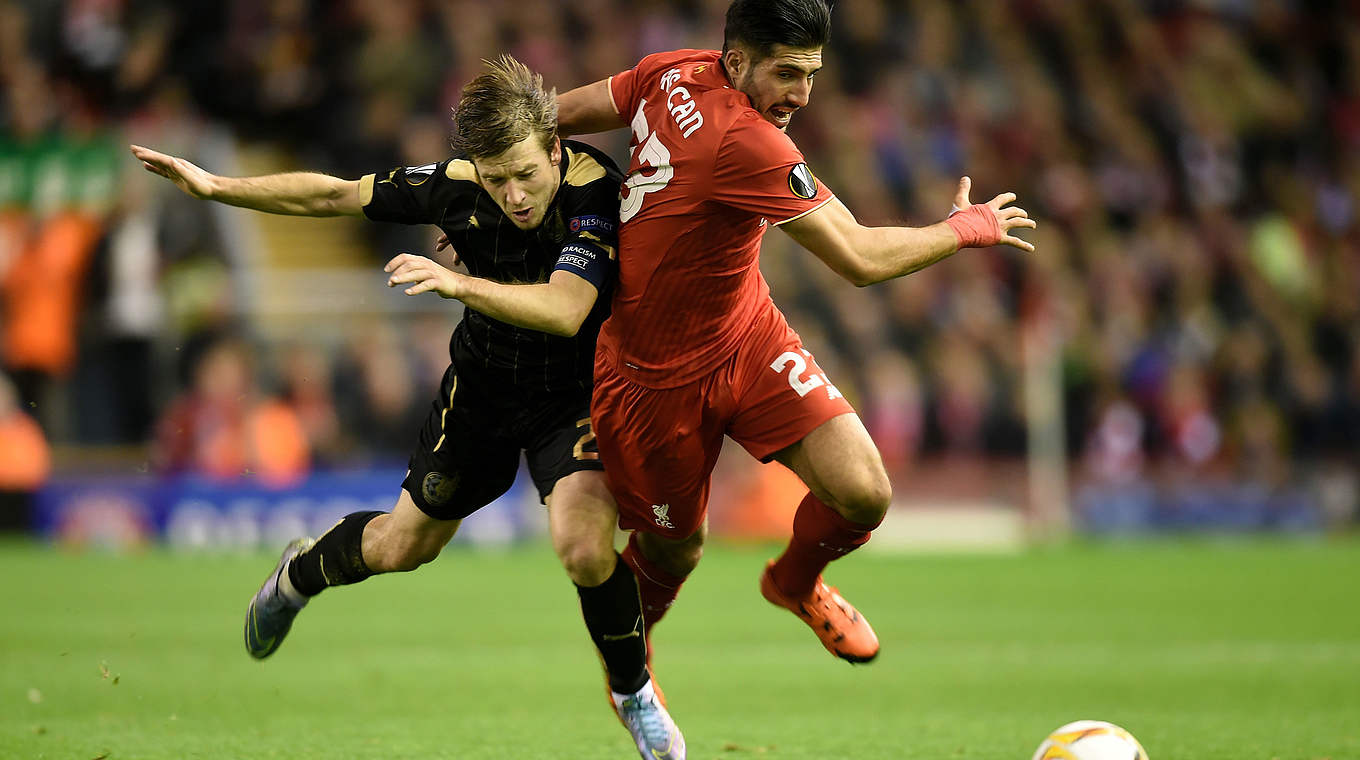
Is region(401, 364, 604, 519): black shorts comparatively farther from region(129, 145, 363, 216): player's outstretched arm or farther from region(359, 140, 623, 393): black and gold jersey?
region(129, 145, 363, 216): player's outstretched arm

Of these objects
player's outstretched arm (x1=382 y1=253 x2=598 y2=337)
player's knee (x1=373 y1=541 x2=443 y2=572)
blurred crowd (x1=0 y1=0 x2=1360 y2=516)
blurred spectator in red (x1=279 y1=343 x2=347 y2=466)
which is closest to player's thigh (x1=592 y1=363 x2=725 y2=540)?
player's outstretched arm (x1=382 y1=253 x2=598 y2=337)

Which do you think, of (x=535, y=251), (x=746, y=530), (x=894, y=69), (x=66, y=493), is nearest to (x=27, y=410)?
(x=66, y=493)

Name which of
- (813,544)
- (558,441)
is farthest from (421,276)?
(813,544)

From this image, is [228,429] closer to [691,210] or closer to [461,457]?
[461,457]

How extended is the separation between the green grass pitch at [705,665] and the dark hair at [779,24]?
101 inches

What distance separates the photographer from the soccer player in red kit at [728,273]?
17.8 ft

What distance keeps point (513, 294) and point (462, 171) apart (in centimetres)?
89

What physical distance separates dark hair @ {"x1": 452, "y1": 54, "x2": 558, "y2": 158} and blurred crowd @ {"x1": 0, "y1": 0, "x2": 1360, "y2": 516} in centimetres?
1033

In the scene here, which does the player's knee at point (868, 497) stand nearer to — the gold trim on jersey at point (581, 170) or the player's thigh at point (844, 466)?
the player's thigh at point (844, 466)

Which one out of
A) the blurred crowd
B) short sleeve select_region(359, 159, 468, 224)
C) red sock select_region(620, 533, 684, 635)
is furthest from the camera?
the blurred crowd

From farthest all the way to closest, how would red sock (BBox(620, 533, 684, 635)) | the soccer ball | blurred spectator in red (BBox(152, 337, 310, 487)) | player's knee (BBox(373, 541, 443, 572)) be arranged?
blurred spectator in red (BBox(152, 337, 310, 487))
red sock (BBox(620, 533, 684, 635))
player's knee (BBox(373, 541, 443, 572))
the soccer ball

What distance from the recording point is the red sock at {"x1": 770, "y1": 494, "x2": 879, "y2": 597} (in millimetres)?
6164

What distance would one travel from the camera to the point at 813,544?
20.6 ft

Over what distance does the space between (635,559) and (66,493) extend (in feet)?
33.6
